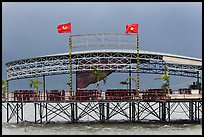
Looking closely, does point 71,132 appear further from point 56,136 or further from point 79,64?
point 79,64

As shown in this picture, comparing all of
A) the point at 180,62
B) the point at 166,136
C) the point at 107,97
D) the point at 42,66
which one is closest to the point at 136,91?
the point at 107,97

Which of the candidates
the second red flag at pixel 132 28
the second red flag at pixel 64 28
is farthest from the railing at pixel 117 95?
the second red flag at pixel 64 28

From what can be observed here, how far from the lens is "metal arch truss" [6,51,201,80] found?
3869 centimetres

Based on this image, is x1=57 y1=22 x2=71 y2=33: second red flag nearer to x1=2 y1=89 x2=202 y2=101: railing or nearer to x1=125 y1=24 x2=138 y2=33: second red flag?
x1=125 y1=24 x2=138 y2=33: second red flag

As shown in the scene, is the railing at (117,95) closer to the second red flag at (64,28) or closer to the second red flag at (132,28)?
the second red flag at (132,28)

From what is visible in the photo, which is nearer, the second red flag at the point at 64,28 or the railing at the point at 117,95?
the railing at the point at 117,95

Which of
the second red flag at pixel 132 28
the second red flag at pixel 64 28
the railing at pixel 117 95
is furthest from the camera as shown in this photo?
the second red flag at pixel 64 28

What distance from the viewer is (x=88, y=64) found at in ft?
125

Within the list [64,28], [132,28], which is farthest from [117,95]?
[64,28]

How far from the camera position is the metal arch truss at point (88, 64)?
38688 mm

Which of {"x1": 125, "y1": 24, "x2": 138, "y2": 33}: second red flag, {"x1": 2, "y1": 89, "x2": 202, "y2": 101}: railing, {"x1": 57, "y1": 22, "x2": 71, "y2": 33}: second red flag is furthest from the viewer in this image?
{"x1": 57, "y1": 22, "x2": 71, "y2": 33}: second red flag

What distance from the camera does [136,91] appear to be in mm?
32219

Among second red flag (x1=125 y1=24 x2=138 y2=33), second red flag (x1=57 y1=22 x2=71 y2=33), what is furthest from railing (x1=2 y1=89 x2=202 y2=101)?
second red flag (x1=57 y1=22 x2=71 y2=33)

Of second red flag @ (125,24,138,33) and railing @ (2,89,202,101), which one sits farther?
second red flag @ (125,24,138,33)
